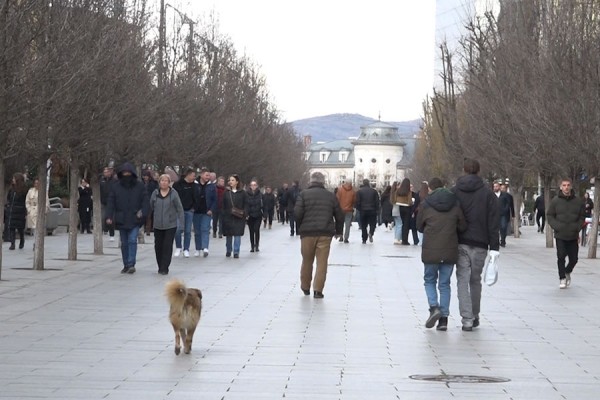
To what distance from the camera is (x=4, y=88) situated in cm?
1798

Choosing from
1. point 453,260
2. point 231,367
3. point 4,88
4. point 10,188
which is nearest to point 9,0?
point 4,88

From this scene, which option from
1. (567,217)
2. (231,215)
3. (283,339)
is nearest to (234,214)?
(231,215)

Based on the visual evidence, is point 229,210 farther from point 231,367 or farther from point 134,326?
point 231,367

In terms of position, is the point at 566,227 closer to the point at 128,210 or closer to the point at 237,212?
the point at 128,210

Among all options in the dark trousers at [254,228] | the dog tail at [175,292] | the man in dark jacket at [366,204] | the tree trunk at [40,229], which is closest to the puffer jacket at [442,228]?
the dog tail at [175,292]

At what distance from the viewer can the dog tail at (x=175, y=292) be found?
12414 mm

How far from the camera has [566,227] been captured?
22.0 metres

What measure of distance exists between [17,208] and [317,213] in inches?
560

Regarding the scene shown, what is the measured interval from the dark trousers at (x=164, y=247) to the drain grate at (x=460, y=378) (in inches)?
487

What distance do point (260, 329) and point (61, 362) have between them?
344 centimetres

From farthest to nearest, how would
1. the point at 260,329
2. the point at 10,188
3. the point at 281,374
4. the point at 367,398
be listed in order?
the point at 10,188, the point at 260,329, the point at 281,374, the point at 367,398

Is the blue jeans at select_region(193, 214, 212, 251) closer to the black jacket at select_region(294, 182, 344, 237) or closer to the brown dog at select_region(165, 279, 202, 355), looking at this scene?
the black jacket at select_region(294, 182, 344, 237)

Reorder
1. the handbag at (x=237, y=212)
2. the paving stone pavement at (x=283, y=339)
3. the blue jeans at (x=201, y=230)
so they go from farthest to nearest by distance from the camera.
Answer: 1. the blue jeans at (x=201, y=230)
2. the handbag at (x=237, y=212)
3. the paving stone pavement at (x=283, y=339)

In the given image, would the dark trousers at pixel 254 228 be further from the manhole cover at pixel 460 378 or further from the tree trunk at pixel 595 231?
the manhole cover at pixel 460 378
